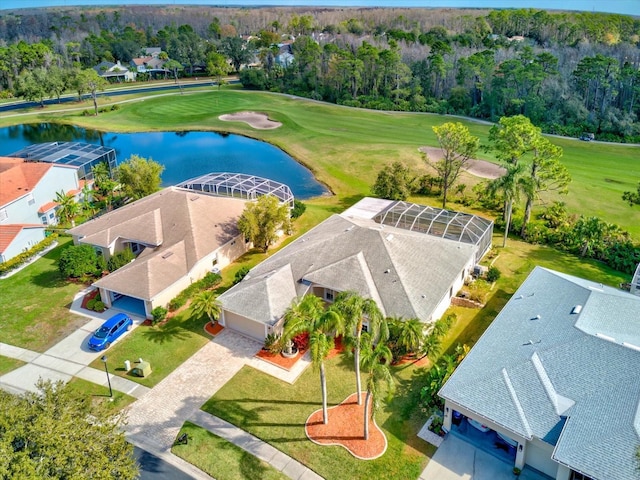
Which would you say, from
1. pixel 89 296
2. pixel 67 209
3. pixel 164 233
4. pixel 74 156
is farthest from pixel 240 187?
pixel 74 156

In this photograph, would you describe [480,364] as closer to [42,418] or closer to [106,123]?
[42,418]

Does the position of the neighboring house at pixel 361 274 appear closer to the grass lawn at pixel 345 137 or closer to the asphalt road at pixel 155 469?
the asphalt road at pixel 155 469

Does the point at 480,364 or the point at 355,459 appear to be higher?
the point at 480,364

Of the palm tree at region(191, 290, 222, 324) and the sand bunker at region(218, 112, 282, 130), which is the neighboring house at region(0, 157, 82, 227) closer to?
the palm tree at region(191, 290, 222, 324)

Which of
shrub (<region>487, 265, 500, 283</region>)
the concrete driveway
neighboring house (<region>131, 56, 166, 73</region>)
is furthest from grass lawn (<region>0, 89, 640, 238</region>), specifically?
neighboring house (<region>131, 56, 166, 73</region>)

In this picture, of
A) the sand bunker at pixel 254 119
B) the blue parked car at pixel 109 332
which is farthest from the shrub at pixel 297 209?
the sand bunker at pixel 254 119

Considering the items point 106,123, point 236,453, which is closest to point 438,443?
point 236,453
